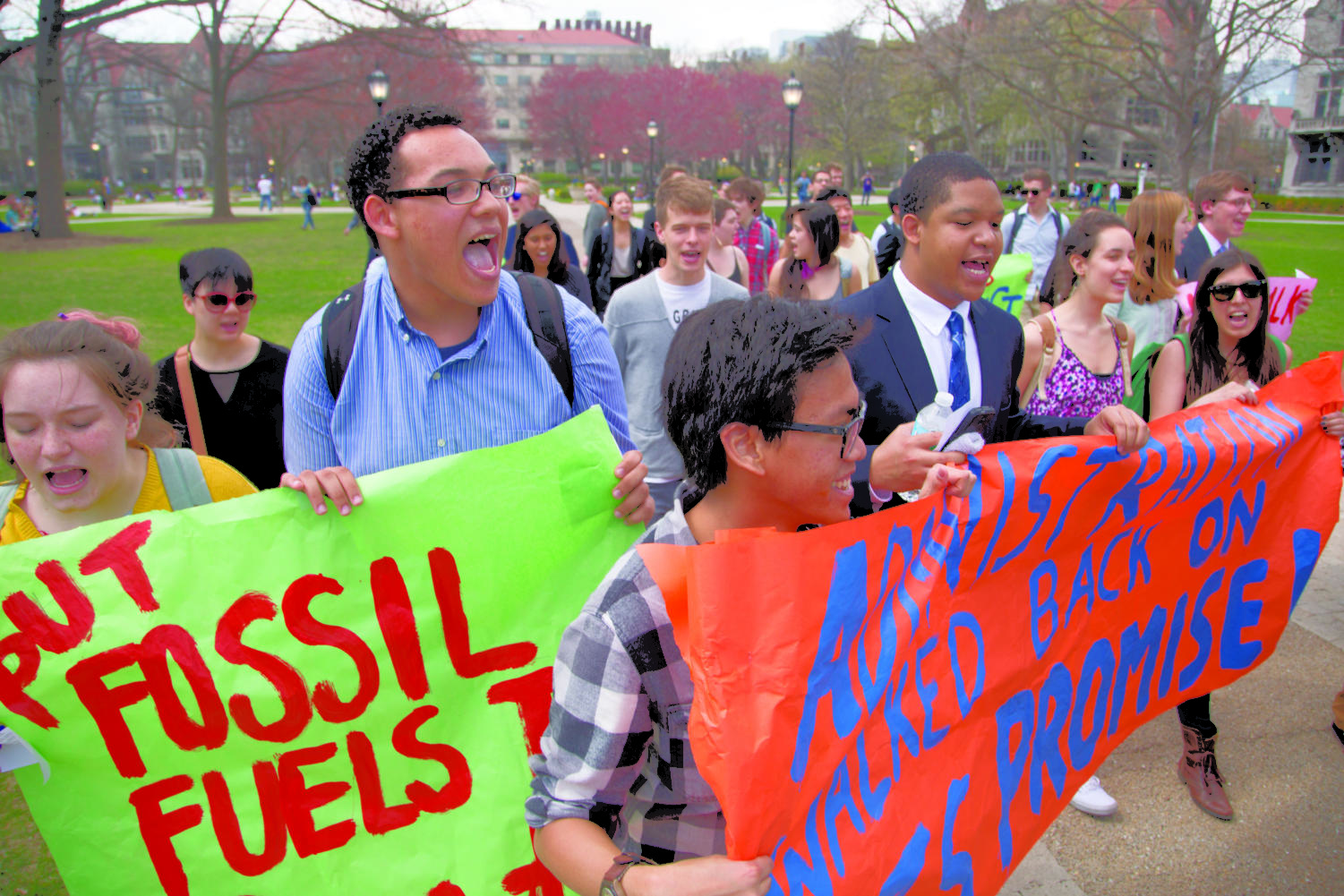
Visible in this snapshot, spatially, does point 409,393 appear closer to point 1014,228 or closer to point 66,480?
point 66,480

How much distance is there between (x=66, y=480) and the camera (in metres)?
2.05

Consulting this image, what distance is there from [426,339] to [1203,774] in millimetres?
2998

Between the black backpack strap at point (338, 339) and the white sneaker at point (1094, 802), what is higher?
the black backpack strap at point (338, 339)

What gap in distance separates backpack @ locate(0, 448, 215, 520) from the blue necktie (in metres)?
2.06

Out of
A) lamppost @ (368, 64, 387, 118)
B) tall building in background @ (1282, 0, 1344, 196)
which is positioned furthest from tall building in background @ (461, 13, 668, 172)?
lamppost @ (368, 64, 387, 118)

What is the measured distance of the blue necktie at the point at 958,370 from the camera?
109 inches

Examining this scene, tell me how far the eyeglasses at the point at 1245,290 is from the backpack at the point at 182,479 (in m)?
3.50

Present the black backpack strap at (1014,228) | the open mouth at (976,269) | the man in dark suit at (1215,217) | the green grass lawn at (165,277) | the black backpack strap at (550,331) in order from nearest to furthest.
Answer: the black backpack strap at (550,331) < the open mouth at (976,269) < the man in dark suit at (1215,217) < the black backpack strap at (1014,228) < the green grass lawn at (165,277)

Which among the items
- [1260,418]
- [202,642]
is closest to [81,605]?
[202,642]

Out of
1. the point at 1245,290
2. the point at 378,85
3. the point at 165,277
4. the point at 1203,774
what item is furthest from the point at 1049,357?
the point at 165,277

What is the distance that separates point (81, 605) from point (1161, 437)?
8.61 feet

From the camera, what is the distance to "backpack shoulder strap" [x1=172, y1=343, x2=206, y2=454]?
140 inches

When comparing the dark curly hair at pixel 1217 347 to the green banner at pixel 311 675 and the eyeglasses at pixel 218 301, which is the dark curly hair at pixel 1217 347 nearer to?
the green banner at pixel 311 675

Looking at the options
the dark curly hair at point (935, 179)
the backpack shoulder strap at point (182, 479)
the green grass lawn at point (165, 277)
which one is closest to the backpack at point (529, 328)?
the backpack shoulder strap at point (182, 479)
